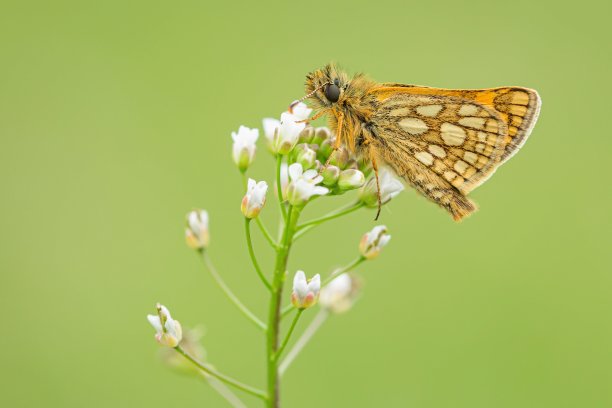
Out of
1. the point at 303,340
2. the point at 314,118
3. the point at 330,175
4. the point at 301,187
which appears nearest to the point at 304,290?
the point at 301,187

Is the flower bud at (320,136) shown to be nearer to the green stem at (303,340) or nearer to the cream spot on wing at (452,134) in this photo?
the cream spot on wing at (452,134)

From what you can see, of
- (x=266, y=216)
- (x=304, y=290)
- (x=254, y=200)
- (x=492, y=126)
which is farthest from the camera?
(x=266, y=216)

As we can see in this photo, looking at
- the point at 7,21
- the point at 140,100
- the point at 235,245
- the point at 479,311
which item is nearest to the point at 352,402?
the point at 479,311

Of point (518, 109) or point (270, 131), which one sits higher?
point (270, 131)

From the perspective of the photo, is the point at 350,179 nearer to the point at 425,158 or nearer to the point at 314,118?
the point at 314,118

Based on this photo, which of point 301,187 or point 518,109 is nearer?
point 301,187

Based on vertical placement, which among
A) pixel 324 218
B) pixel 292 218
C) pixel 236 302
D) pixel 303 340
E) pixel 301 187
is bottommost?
pixel 303 340

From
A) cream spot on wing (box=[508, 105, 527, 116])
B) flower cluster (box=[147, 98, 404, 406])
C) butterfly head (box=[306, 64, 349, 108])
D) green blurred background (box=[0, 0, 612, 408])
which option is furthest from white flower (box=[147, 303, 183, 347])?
cream spot on wing (box=[508, 105, 527, 116])
